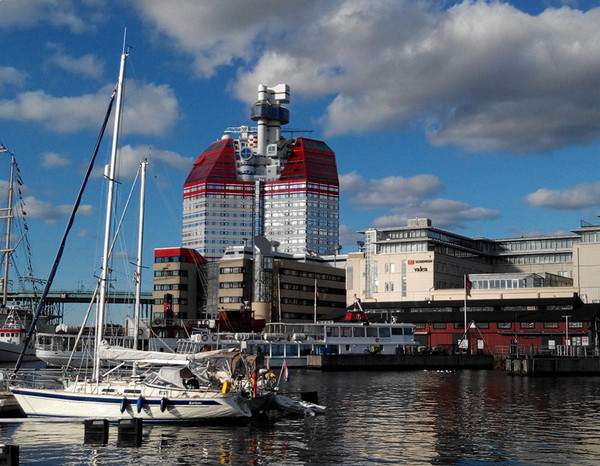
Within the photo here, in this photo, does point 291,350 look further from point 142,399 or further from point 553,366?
point 142,399

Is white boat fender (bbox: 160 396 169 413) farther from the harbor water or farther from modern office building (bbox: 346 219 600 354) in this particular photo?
modern office building (bbox: 346 219 600 354)

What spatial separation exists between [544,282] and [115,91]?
149m

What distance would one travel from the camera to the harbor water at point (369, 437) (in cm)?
3884

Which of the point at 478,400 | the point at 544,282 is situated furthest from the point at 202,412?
the point at 544,282

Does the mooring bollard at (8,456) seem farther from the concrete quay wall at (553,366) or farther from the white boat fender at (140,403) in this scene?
the concrete quay wall at (553,366)

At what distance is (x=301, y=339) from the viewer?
432 feet

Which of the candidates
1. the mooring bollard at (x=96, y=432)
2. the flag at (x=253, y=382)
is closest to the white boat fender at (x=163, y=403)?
the mooring bollard at (x=96, y=432)

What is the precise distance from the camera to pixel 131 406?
1887 inches

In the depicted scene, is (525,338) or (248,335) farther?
(525,338)

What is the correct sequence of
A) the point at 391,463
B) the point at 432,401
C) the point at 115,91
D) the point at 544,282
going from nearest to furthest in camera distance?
the point at 391,463
the point at 115,91
the point at 432,401
the point at 544,282

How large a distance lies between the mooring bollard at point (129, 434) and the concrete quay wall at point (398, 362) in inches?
3247

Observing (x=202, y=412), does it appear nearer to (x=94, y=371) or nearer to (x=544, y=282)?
(x=94, y=371)

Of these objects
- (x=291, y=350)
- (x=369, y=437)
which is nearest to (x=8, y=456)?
(x=369, y=437)

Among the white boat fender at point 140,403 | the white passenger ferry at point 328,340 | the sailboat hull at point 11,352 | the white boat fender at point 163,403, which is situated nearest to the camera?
the white boat fender at point 140,403
